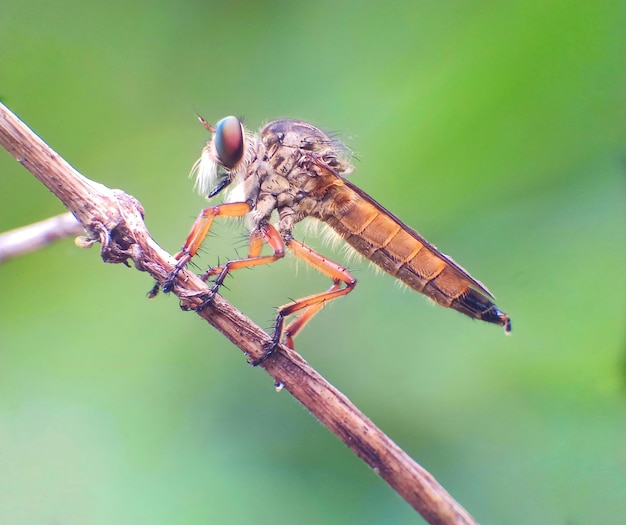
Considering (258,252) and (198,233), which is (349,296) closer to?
(258,252)

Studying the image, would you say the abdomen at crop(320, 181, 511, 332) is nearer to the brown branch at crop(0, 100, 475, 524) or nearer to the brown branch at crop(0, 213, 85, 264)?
the brown branch at crop(0, 100, 475, 524)

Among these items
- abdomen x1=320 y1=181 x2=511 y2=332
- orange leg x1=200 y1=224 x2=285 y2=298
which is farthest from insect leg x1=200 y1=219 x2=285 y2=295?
abdomen x1=320 y1=181 x2=511 y2=332

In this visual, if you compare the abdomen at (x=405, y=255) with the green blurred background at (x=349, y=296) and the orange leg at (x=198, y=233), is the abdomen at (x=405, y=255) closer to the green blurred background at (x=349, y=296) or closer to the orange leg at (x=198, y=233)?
the green blurred background at (x=349, y=296)

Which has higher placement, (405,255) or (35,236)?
(405,255)

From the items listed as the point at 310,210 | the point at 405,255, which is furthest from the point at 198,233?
the point at 405,255

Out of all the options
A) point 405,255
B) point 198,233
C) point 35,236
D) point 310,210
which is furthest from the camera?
point 310,210

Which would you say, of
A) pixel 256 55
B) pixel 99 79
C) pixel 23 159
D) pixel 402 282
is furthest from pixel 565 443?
pixel 99 79

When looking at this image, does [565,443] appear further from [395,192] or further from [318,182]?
[318,182]
